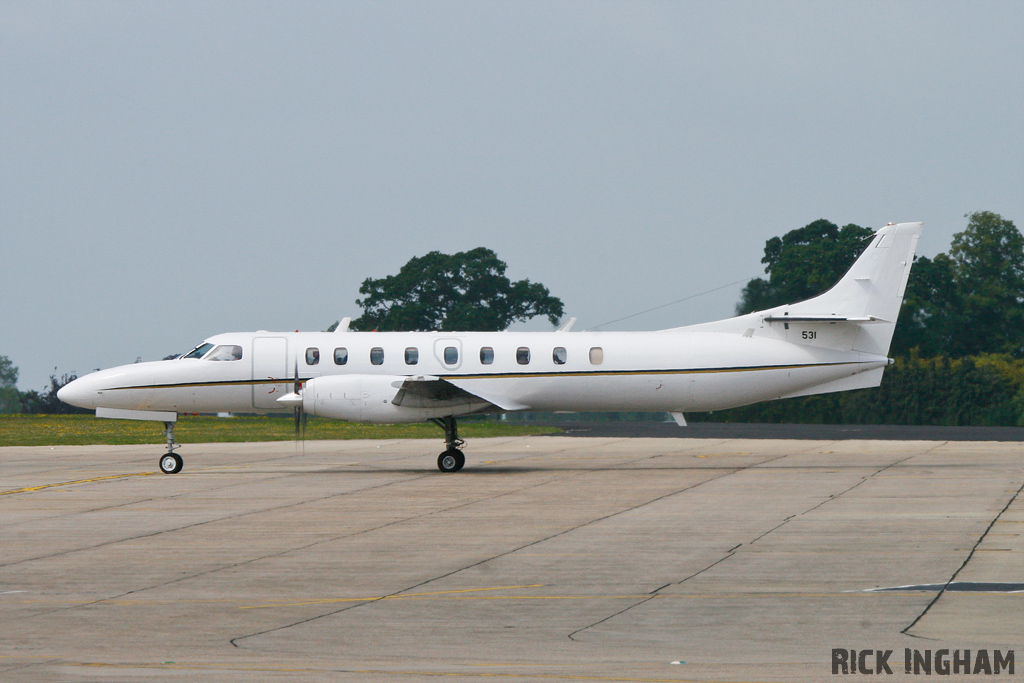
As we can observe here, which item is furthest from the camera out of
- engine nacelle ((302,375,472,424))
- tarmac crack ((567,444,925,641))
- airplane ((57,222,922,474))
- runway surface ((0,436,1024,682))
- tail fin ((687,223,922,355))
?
tail fin ((687,223,922,355))

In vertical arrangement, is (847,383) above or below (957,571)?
above

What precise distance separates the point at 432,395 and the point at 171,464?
6281 mm

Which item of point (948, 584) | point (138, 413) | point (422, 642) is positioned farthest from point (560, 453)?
point (422, 642)

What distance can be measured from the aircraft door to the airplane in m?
0.02

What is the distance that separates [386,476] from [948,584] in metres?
14.2

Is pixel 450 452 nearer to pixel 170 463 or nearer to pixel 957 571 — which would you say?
pixel 170 463

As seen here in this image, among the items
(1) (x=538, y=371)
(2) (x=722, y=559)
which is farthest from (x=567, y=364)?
(2) (x=722, y=559)

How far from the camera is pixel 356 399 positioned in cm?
2227

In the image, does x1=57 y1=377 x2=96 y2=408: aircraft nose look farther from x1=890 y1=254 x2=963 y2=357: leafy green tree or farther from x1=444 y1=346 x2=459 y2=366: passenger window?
x1=890 y1=254 x2=963 y2=357: leafy green tree

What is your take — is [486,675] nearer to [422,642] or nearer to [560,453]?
[422,642]

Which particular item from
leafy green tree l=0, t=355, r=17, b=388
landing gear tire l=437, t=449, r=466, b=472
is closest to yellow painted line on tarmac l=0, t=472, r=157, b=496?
landing gear tire l=437, t=449, r=466, b=472

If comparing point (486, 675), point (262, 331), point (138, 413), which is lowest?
point (486, 675)

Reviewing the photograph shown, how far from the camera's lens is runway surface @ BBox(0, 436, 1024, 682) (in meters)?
8.08

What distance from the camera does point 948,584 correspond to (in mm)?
10477
